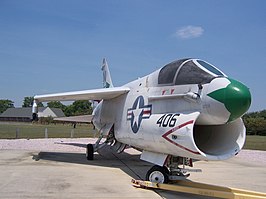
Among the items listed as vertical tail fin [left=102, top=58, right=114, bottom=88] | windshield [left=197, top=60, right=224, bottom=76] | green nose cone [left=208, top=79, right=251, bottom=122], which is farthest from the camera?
vertical tail fin [left=102, top=58, right=114, bottom=88]

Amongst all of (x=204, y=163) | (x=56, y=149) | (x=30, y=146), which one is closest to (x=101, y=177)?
(x=204, y=163)

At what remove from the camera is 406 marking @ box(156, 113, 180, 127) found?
7647 mm

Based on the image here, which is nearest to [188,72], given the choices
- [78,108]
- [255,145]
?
[255,145]

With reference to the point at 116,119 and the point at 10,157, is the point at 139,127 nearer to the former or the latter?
the point at 116,119

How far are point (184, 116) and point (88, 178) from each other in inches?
161

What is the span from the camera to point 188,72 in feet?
26.1

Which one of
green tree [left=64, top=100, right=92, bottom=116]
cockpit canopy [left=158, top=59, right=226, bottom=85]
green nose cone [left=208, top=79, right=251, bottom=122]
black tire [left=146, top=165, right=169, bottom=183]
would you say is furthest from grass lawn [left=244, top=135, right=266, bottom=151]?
green tree [left=64, top=100, right=92, bottom=116]

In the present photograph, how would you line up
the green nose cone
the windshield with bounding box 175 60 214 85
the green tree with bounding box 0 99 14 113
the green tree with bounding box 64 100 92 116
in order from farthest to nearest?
the green tree with bounding box 0 99 14 113 → the green tree with bounding box 64 100 92 116 → the windshield with bounding box 175 60 214 85 → the green nose cone

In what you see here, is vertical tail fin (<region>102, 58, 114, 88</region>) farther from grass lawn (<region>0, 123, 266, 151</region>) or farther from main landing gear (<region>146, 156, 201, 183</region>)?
main landing gear (<region>146, 156, 201, 183</region>)

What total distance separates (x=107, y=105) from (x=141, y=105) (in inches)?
171

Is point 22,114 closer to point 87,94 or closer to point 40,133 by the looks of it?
point 40,133

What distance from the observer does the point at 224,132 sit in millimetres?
A: 7871

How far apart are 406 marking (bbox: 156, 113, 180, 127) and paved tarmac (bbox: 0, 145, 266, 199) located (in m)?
1.70

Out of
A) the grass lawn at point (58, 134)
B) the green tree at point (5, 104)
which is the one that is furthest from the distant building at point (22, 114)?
the grass lawn at point (58, 134)
